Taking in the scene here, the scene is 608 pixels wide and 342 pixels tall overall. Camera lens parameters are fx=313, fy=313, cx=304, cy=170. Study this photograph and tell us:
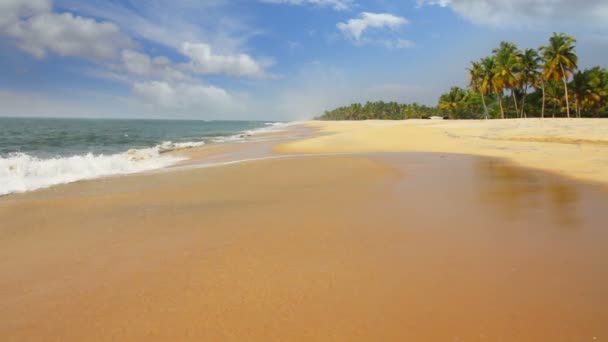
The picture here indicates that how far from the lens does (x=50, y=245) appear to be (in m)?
4.61

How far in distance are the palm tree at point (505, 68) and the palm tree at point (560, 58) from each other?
4.12 meters

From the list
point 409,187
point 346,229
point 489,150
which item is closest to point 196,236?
point 346,229

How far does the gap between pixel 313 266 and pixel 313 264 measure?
0.05 meters

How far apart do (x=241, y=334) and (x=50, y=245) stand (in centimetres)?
383

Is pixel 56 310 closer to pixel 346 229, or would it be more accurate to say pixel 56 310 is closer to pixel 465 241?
pixel 346 229

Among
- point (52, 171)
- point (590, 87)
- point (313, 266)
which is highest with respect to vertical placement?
point (590, 87)

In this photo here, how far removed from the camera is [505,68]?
46.8 meters

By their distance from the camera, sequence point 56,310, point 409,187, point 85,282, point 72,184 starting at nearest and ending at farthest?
point 56,310, point 85,282, point 409,187, point 72,184

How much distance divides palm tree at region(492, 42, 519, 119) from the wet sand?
48.8m

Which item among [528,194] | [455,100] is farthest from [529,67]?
[528,194]

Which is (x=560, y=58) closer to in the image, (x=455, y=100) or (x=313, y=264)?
(x=455, y=100)

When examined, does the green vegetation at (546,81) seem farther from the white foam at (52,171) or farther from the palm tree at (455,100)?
the white foam at (52,171)

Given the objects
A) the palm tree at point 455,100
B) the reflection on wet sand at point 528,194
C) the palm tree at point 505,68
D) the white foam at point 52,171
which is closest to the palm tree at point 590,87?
the palm tree at point 505,68

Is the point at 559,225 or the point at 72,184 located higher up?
the point at 72,184
